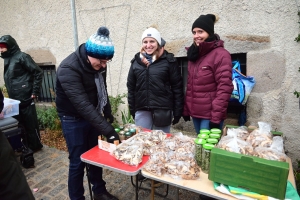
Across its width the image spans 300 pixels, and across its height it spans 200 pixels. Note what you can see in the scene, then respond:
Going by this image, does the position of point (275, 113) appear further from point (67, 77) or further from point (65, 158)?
point (65, 158)

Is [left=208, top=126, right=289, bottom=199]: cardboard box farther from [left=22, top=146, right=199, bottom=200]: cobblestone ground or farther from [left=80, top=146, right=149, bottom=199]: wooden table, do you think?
[left=22, top=146, right=199, bottom=200]: cobblestone ground

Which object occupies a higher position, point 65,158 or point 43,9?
point 43,9

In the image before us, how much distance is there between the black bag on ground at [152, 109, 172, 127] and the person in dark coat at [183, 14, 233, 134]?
320 mm

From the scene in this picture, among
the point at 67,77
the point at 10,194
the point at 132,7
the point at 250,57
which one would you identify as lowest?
the point at 10,194

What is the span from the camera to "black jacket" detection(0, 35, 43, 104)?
3.42m

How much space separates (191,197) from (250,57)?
2110 millimetres

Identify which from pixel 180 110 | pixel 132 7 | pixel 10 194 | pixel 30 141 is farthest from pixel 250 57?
pixel 30 141

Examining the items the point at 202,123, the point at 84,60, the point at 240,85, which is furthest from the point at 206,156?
the point at 240,85

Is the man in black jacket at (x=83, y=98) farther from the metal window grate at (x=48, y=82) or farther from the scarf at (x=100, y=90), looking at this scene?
the metal window grate at (x=48, y=82)

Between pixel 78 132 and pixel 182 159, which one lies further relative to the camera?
pixel 78 132

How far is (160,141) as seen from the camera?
1.99 metres

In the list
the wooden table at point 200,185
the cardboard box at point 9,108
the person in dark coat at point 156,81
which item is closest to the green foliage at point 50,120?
the cardboard box at point 9,108

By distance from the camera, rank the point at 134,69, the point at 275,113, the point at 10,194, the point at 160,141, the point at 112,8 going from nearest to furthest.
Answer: the point at 10,194 → the point at 160,141 → the point at 134,69 → the point at 275,113 → the point at 112,8

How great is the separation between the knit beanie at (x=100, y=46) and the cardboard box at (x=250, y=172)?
46.3 inches
